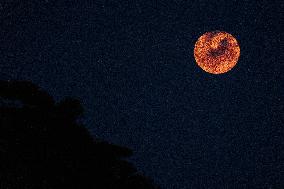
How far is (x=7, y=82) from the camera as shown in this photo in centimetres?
171

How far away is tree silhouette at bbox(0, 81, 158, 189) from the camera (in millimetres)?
1758

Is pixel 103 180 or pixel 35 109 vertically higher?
pixel 35 109

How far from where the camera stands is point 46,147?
1853 millimetres

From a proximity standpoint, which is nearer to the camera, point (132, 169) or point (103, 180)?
point (103, 180)

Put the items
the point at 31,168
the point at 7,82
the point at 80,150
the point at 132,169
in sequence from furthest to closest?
1. the point at 132,169
2. the point at 80,150
3. the point at 31,168
4. the point at 7,82

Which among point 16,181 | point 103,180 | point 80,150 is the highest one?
point 80,150

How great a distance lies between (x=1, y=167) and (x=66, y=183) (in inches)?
14.3

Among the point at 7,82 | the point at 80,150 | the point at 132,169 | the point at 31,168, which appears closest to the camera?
the point at 7,82

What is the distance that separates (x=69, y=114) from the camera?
1903 millimetres

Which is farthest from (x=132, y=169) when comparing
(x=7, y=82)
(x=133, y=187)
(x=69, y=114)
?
(x=7, y=82)

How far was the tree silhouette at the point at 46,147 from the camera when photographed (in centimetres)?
176

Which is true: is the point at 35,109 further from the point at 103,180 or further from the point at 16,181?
the point at 103,180

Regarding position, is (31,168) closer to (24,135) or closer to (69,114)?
(24,135)

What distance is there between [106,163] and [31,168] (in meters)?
0.47
